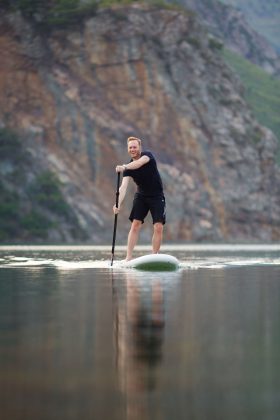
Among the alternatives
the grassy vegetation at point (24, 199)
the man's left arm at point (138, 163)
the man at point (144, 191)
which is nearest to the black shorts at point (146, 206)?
the man at point (144, 191)

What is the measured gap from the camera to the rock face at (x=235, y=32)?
15638cm

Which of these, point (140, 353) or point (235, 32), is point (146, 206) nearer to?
point (140, 353)

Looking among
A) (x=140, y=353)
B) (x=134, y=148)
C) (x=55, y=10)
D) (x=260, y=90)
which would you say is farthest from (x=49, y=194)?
(x=260, y=90)

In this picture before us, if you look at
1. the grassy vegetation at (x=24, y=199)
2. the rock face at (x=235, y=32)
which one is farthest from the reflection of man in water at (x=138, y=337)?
the rock face at (x=235, y=32)

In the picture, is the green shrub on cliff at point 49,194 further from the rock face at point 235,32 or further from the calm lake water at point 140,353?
the rock face at point 235,32

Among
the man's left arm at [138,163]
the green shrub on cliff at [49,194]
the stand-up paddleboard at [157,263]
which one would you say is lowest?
the stand-up paddleboard at [157,263]

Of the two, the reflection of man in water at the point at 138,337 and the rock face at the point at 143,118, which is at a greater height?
the rock face at the point at 143,118

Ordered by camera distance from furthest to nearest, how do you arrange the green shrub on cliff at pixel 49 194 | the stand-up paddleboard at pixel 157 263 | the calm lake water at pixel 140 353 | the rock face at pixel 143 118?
the rock face at pixel 143 118 < the green shrub on cliff at pixel 49 194 < the stand-up paddleboard at pixel 157 263 < the calm lake water at pixel 140 353

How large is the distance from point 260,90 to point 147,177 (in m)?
124

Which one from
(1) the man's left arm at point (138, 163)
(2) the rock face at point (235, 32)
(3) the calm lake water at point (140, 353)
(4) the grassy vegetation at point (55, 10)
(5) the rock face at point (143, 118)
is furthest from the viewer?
(2) the rock face at point (235, 32)

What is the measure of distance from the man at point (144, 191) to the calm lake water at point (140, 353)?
6.06 meters

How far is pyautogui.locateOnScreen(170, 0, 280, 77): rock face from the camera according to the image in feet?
513

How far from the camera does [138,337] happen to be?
851cm

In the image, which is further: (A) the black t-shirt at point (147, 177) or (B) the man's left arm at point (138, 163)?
(A) the black t-shirt at point (147, 177)
